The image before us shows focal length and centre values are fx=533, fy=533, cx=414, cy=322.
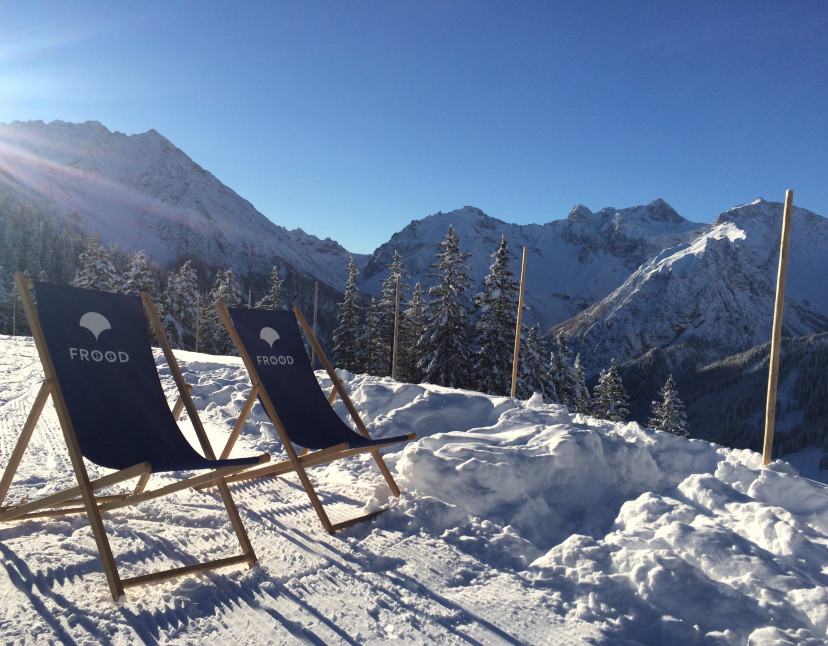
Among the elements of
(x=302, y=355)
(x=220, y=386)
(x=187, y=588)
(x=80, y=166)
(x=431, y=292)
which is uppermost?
(x=80, y=166)

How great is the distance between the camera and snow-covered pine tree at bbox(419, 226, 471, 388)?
20.5m

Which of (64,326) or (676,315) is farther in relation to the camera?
(676,315)

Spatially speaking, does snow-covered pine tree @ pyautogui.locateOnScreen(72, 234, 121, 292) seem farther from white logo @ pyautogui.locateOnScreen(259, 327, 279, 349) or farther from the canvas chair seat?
the canvas chair seat

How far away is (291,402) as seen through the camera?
4102 mm

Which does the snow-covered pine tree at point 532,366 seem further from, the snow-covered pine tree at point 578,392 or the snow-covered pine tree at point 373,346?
the snow-covered pine tree at point 373,346

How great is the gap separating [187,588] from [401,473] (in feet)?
6.19

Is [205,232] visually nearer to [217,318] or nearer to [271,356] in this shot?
[217,318]

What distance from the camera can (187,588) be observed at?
275cm

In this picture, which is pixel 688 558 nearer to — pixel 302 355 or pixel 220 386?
pixel 302 355

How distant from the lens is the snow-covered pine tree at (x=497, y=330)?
64.7ft

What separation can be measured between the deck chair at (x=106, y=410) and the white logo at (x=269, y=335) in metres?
0.90

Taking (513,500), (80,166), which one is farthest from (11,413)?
(80,166)

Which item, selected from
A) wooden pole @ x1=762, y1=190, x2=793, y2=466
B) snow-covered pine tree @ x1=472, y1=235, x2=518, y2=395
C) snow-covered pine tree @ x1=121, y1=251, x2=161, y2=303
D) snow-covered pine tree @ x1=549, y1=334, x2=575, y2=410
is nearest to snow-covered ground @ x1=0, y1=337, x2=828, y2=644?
wooden pole @ x1=762, y1=190, x2=793, y2=466

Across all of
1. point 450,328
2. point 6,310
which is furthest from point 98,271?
point 6,310
